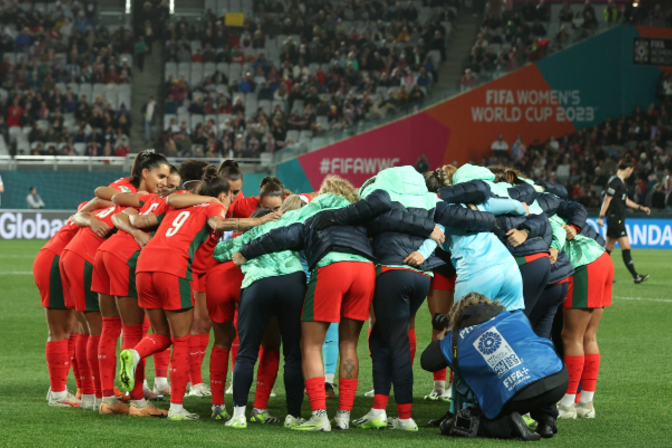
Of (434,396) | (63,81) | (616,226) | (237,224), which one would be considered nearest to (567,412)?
(434,396)

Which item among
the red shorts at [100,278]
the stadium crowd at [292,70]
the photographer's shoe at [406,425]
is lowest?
the photographer's shoe at [406,425]

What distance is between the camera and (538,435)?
5559 millimetres

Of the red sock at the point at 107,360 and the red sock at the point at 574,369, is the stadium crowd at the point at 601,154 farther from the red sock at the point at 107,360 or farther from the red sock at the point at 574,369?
the red sock at the point at 107,360

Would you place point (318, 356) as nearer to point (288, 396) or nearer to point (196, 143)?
point (288, 396)

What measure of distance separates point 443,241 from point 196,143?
23746 millimetres

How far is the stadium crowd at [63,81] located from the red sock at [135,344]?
23.1 meters

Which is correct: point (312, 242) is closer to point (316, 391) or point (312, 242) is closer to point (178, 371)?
point (316, 391)

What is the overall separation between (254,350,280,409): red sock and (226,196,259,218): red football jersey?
5.55 ft

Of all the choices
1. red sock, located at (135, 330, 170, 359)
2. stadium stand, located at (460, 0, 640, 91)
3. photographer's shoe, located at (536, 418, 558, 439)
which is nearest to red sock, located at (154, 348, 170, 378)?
red sock, located at (135, 330, 170, 359)

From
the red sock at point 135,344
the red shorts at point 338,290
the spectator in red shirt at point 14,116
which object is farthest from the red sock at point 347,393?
the spectator in red shirt at point 14,116

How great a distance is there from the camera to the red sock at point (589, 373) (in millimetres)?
6574

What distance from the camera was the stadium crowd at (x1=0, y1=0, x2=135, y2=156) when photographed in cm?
2944

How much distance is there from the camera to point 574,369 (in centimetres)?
654

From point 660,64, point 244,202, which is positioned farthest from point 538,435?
point 660,64
